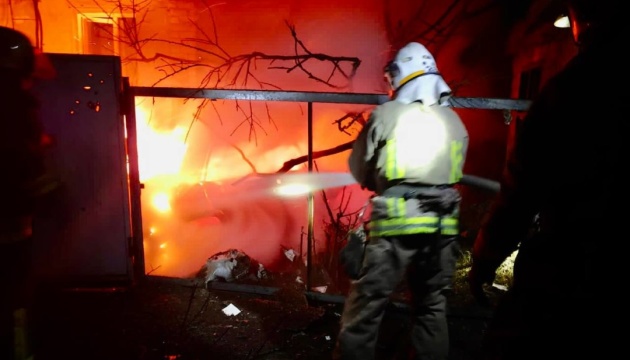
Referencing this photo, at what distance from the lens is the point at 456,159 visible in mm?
2811

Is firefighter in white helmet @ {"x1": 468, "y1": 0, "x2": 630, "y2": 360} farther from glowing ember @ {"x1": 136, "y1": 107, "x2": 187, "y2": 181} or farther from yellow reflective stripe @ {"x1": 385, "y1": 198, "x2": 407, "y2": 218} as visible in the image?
glowing ember @ {"x1": 136, "y1": 107, "x2": 187, "y2": 181}

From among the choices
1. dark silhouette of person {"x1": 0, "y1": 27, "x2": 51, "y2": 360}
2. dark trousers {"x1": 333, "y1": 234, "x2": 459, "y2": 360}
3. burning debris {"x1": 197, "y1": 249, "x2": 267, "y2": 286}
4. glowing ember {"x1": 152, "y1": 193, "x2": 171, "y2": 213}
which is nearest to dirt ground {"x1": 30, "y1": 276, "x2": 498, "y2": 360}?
burning debris {"x1": 197, "y1": 249, "x2": 267, "y2": 286}

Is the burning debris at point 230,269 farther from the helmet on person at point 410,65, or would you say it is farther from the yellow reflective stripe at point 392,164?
→ the helmet on person at point 410,65

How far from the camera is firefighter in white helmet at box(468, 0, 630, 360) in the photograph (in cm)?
142

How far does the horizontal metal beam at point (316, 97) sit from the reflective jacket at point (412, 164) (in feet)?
2.91

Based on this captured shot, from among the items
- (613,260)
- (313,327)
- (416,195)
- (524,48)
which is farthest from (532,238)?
(524,48)

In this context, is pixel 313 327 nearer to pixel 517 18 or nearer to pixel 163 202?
pixel 163 202

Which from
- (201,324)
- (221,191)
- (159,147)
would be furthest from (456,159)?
(159,147)

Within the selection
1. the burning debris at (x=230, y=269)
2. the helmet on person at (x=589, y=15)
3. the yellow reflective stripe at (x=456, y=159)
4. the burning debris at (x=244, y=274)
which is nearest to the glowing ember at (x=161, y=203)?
the burning debris at (x=244, y=274)

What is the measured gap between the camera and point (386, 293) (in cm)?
285

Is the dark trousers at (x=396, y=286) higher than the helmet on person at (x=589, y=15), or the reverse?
the helmet on person at (x=589, y=15)

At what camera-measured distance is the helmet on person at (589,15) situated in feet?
4.83

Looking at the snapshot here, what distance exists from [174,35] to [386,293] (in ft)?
25.5

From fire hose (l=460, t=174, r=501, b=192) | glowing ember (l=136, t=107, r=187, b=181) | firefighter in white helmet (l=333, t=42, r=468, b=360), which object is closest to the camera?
firefighter in white helmet (l=333, t=42, r=468, b=360)
